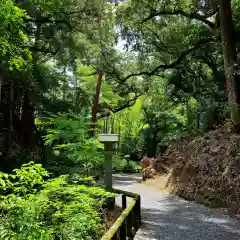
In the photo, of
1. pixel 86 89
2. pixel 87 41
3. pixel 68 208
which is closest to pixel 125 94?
pixel 86 89

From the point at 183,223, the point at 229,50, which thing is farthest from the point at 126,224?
the point at 229,50

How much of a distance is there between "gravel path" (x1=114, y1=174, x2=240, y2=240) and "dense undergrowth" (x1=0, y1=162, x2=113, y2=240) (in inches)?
72.4

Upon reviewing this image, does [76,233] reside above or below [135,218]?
above

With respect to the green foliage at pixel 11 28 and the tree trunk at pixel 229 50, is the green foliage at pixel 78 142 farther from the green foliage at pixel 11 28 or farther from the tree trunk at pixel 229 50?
the tree trunk at pixel 229 50

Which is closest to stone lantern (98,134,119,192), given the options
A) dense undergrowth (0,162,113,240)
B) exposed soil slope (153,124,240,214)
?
dense undergrowth (0,162,113,240)

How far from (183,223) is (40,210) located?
443 centimetres

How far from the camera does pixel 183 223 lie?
23.2 feet

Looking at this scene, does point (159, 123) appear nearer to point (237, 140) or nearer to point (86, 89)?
point (86, 89)

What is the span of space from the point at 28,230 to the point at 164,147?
58.9ft

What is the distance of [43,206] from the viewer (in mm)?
3568

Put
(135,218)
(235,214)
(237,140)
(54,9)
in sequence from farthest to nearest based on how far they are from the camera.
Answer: (54,9)
(237,140)
(235,214)
(135,218)

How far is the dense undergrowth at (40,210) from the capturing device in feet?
9.70

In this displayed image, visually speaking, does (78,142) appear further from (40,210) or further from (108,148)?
(40,210)

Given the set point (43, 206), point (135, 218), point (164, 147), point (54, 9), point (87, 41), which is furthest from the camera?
point (164, 147)
